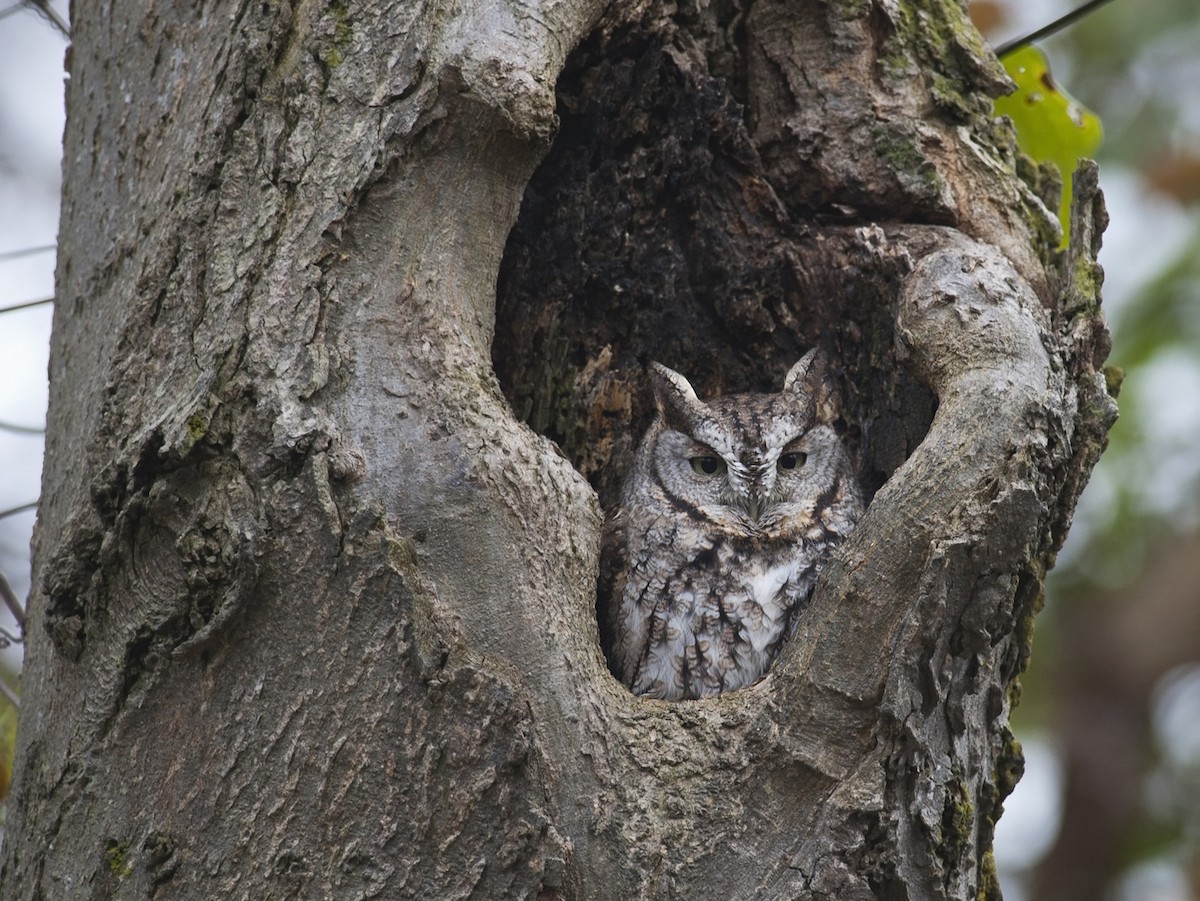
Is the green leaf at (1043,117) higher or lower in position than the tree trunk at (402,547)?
higher

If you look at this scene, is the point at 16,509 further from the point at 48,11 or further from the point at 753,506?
the point at 753,506

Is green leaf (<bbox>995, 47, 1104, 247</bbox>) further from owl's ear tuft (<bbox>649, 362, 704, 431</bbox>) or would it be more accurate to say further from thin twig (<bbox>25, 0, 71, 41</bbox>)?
thin twig (<bbox>25, 0, 71, 41</bbox>)

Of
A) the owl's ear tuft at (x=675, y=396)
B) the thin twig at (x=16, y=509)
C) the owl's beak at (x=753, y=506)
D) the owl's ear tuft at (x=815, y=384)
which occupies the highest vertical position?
the owl's ear tuft at (x=815, y=384)

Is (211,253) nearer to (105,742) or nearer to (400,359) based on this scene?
(400,359)

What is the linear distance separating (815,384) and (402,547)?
4.75 ft

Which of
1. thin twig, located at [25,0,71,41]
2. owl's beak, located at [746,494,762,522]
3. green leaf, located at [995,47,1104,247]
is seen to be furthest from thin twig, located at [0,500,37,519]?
green leaf, located at [995,47,1104,247]

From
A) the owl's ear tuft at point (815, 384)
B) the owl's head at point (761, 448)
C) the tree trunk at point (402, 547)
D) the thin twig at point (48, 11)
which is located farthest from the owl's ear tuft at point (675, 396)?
the thin twig at point (48, 11)

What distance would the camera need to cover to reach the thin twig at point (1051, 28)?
9.36 ft

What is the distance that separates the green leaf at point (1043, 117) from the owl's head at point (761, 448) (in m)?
0.80

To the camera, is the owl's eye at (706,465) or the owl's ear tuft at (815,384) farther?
the owl's eye at (706,465)

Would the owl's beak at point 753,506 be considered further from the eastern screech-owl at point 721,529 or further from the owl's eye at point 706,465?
the owl's eye at point 706,465

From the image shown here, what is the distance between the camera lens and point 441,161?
216cm

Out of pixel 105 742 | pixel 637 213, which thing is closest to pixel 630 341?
pixel 637 213

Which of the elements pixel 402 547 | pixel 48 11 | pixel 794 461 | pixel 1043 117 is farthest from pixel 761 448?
pixel 48 11
